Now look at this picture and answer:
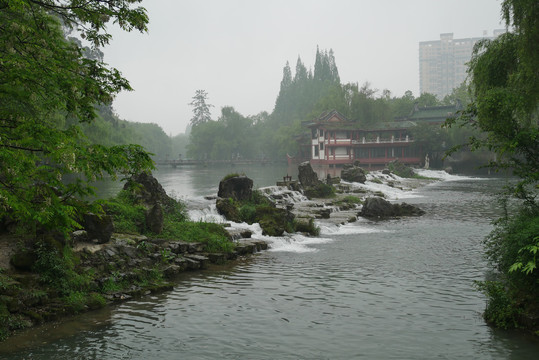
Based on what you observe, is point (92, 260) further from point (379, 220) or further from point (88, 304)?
point (379, 220)

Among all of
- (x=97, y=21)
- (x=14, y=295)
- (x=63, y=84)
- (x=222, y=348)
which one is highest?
(x=97, y=21)

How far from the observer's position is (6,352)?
8.62 metres

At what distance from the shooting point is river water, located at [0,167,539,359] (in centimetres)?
890

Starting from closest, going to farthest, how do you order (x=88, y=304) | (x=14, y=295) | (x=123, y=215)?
(x=14, y=295) < (x=88, y=304) < (x=123, y=215)

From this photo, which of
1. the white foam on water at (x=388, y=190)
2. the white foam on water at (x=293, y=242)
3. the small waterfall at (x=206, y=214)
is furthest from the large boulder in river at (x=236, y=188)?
the white foam on water at (x=388, y=190)

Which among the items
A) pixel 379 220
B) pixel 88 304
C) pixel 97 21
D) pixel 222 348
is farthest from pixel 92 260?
Result: pixel 379 220

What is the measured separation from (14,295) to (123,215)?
22.1 ft

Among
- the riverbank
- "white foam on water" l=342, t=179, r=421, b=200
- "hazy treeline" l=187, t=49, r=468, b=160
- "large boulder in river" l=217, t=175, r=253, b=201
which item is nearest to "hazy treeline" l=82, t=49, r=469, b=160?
"hazy treeline" l=187, t=49, r=468, b=160

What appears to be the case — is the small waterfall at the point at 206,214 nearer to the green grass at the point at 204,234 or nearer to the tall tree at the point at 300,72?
the green grass at the point at 204,234

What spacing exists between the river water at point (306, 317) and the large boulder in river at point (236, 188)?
9236 millimetres

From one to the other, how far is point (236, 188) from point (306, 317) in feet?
54.7

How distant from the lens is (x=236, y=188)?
27.0 m

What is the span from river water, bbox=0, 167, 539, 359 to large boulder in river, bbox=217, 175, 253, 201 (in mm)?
9236

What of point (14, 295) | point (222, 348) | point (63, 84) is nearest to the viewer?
point (63, 84)
